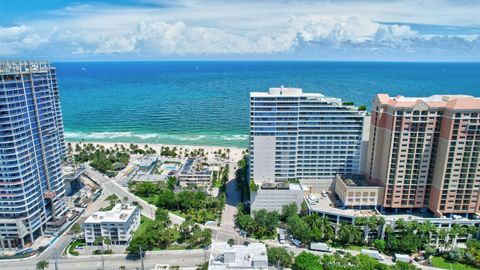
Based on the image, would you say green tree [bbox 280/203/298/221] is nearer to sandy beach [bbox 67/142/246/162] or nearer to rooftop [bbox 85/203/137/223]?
rooftop [bbox 85/203/137/223]

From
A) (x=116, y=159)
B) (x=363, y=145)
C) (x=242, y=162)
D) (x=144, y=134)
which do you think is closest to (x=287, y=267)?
(x=363, y=145)

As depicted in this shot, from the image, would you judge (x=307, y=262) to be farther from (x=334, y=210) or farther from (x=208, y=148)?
(x=208, y=148)

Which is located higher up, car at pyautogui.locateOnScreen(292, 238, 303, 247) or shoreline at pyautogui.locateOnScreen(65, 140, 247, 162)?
shoreline at pyautogui.locateOnScreen(65, 140, 247, 162)

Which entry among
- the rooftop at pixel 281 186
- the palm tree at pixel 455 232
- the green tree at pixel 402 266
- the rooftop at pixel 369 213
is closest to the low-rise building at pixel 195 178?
the rooftop at pixel 281 186

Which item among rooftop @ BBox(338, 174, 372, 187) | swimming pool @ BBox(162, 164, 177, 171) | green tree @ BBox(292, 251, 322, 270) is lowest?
swimming pool @ BBox(162, 164, 177, 171)

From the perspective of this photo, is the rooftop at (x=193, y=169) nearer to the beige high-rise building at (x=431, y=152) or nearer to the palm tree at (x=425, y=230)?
the beige high-rise building at (x=431, y=152)

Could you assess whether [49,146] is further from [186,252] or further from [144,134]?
[144,134]

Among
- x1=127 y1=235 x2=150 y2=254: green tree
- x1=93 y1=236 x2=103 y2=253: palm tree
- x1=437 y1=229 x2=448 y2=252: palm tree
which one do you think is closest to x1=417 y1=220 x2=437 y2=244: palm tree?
x1=437 y1=229 x2=448 y2=252: palm tree
